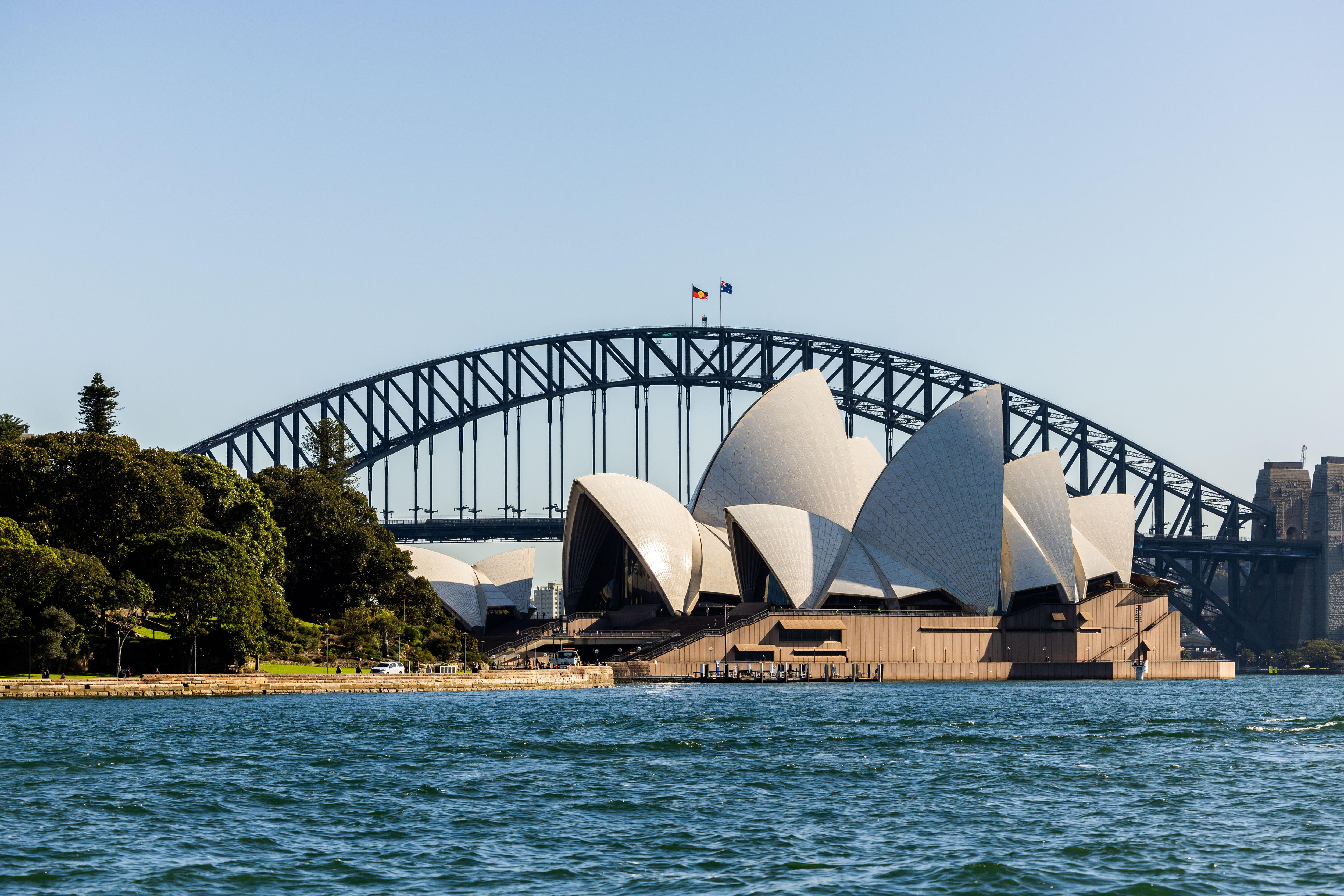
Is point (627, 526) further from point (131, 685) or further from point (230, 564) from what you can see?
point (131, 685)

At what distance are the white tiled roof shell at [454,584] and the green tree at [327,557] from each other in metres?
19.0

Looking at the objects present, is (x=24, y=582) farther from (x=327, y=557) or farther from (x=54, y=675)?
(x=327, y=557)

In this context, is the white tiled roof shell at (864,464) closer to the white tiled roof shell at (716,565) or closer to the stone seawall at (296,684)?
the white tiled roof shell at (716,565)

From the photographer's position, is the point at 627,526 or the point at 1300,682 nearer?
the point at 627,526

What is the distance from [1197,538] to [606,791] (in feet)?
399

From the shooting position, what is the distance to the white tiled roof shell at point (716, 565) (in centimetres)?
9512

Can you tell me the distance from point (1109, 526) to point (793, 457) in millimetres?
24160

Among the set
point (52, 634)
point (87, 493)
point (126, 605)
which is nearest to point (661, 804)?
point (52, 634)

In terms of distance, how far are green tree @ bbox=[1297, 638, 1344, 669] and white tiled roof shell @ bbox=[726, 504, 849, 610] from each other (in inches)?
2576

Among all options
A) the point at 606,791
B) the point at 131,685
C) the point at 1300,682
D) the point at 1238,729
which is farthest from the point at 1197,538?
the point at 606,791

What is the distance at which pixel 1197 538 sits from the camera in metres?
139

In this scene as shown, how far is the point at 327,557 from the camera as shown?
85750 mm

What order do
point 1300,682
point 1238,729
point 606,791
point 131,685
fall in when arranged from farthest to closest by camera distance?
point 1300,682 < point 131,685 < point 1238,729 < point 606,791

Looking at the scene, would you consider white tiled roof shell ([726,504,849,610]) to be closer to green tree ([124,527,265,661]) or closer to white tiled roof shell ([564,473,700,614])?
white tiled roof shell ([564,473,700,614])
